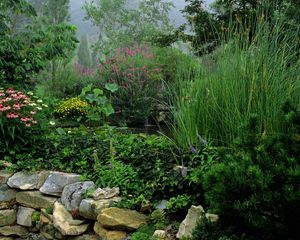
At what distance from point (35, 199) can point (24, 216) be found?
0.27 m

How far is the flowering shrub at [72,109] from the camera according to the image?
813 cm

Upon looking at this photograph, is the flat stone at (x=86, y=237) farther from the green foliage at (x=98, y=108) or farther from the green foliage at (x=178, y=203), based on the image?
the green foliage at (x=98, y=108)

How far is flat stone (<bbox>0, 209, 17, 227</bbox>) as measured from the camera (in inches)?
182

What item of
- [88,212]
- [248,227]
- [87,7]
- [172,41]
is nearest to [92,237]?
[88,212]

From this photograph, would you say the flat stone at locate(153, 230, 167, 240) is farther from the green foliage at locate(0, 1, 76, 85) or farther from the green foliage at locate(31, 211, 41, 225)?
the green foliage at locate(0, 1, 76, 85)

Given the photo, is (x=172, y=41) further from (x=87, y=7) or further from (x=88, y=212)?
(x=87, y=7)

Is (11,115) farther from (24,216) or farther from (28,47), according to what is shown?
(28,47)

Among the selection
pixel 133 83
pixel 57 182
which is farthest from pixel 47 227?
pixel 133 83

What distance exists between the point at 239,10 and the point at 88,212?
7356 mm

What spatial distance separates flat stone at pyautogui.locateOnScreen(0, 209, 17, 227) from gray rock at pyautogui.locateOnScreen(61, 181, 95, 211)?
2.67 ft

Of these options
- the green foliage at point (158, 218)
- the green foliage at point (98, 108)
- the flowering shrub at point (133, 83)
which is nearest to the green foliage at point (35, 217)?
the green foliage at point (158, 218)

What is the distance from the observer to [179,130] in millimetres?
4207

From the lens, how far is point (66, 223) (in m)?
3.87

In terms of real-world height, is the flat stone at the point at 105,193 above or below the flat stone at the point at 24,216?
above
